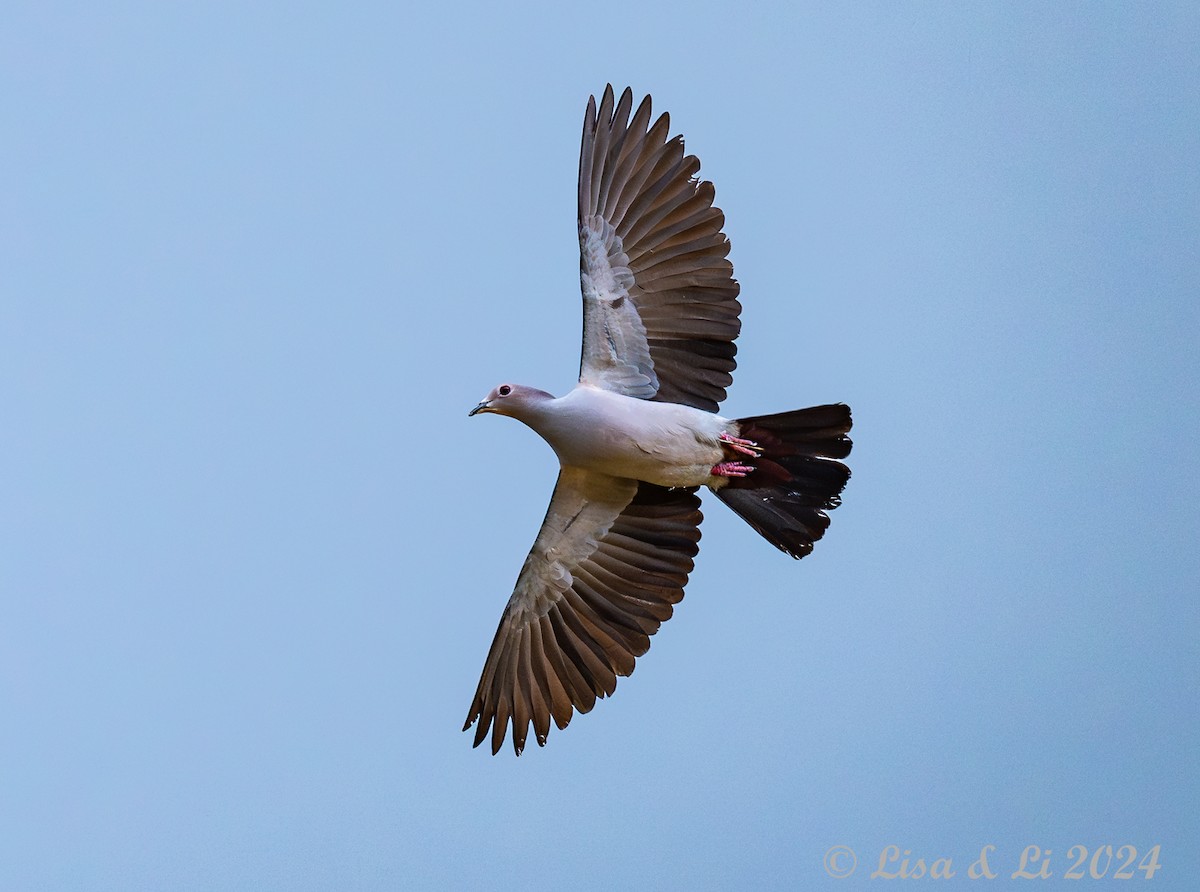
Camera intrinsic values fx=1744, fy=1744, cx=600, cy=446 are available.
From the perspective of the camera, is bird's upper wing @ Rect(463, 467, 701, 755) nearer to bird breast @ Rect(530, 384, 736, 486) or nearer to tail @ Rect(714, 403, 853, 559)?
bird breast @ Rect(530, 384, 736, 486)

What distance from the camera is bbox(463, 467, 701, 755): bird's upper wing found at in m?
10.5

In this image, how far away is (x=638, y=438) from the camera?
10055 mm

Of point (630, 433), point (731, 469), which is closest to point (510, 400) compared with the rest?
point (630, 433)

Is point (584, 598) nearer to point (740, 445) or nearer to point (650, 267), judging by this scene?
point (740, 445)

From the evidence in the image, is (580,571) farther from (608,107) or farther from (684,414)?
(608,107)

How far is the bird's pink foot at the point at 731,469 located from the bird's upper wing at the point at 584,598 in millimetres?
280

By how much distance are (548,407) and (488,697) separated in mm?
1874

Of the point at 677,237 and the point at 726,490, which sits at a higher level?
the point at 677,237

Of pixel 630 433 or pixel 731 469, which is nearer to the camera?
pixel 630 433

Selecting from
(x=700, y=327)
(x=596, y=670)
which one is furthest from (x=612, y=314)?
(x=596, y=670)

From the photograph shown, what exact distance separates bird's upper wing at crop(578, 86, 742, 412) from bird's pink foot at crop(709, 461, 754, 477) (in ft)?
1.12

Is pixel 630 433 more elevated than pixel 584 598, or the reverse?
pixel 630 433

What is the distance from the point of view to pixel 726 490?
1041cm

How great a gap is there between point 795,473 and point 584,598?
5.01 feet
